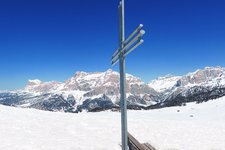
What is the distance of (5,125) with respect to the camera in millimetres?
24344

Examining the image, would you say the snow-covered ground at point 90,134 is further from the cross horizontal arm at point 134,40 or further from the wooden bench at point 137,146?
the cross horizontal arm at point 134,40

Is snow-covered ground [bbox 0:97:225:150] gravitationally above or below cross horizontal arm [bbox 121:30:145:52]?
below

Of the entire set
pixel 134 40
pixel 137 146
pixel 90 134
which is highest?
pixel 134 40

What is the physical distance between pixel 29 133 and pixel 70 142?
3194 millimetres

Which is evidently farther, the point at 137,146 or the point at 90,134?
the point at 90,134

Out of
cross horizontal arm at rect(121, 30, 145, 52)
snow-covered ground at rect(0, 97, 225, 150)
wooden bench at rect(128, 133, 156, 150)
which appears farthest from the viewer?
snow-covered ground at rect(0, 97, 225, 150)

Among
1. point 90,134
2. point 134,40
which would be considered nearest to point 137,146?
point 90,134

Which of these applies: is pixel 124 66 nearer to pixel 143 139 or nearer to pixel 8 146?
pixel 8 146

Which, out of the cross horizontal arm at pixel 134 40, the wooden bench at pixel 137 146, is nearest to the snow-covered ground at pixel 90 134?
the wooden bench at pixel 137 146

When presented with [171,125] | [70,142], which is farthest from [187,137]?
[70,142]

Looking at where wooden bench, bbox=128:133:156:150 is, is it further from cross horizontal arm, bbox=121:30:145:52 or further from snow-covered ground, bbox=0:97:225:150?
cross horizontal arm, bbox=121:30:145:52

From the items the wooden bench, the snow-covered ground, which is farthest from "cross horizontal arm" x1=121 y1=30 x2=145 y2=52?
the snow-covered ground

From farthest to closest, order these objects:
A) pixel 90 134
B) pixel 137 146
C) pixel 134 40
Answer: pixel 90 134
pixel 137 146
pixel 134 40

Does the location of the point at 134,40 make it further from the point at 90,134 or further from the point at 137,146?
the point at 90,134
